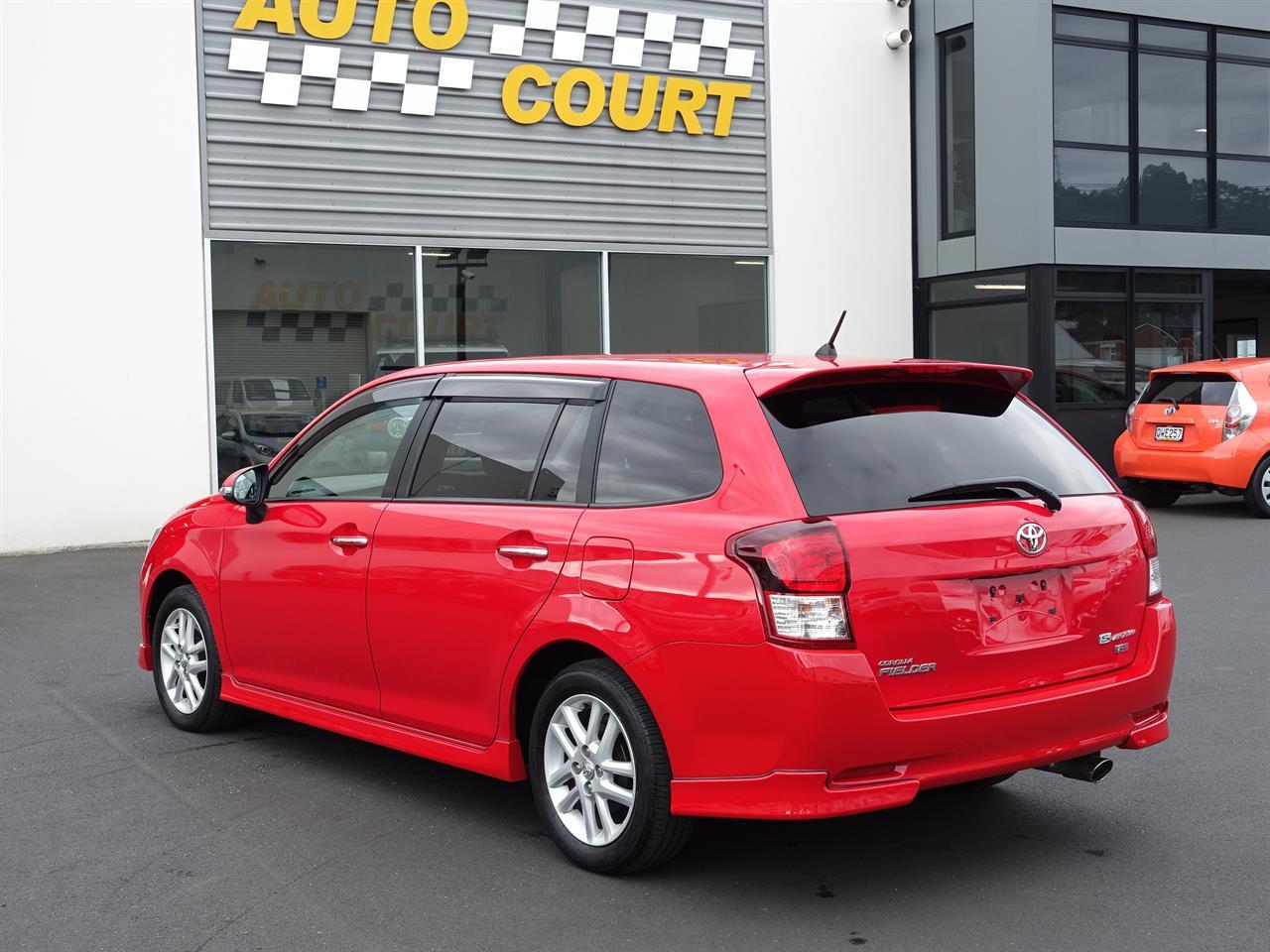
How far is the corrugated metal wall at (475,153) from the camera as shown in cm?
1447

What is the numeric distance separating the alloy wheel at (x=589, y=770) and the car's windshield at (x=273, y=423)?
1054cm

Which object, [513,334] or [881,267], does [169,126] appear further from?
[881,267]

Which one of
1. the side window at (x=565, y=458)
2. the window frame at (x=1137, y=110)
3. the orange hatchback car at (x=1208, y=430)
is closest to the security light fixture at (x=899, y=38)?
the window frame at (x=1137, y=110)

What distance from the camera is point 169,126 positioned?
46.1ft

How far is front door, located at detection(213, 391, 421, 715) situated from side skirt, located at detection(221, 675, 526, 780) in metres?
0.05

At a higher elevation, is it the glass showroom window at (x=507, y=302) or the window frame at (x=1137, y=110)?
the window frame at (x=1137, y=110)

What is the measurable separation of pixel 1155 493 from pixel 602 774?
13.6 meters

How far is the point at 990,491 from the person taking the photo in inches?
175

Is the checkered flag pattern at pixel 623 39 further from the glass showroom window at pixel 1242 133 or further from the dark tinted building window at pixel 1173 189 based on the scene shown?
the glass showroom window at pixel 1242 133

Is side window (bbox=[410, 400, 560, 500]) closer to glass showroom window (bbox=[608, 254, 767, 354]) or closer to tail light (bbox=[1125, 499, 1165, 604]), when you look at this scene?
tail light (bbox=[1125, 499, 1165, 604])

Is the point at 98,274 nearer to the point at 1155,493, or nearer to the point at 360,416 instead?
the point at 360,416

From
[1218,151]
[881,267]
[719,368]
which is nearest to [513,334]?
[881,267]

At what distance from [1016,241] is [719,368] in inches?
539

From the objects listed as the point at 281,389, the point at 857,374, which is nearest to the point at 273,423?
the point at 281,389
